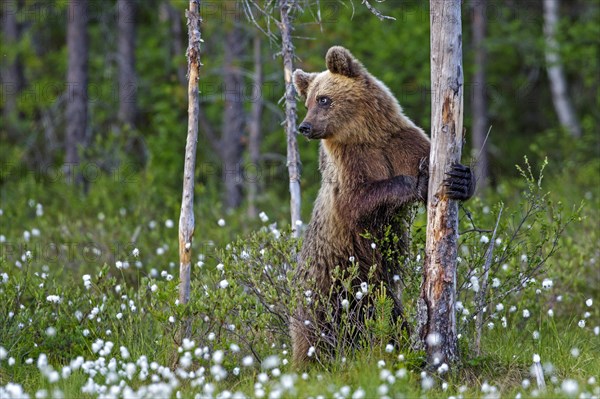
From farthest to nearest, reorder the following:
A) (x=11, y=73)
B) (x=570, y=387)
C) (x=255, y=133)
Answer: (x=11, y=73) < (x=255, y=133) < (x=570, y=387)

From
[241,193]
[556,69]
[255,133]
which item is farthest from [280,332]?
[556,69]

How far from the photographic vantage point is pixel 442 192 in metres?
6.03

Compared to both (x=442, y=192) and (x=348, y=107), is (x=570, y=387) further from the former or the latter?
(x=348, y=107)

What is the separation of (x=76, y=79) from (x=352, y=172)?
9135 mm

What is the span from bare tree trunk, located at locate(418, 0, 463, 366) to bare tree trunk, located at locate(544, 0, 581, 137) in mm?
10219

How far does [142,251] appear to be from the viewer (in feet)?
33.2

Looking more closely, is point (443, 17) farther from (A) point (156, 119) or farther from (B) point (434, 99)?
(A) point (156, 119)

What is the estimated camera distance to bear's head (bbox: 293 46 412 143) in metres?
7.05

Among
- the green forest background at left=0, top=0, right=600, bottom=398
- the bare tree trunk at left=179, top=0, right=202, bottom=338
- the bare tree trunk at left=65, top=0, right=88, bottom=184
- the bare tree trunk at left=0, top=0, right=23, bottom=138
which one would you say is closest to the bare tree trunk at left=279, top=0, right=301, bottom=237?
the green forest background at left=0, top=0, right=600, bottom=398

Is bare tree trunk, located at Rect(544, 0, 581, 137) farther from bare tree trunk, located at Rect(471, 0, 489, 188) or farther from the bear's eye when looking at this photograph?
the bear's eye

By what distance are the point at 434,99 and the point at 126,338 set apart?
3.11 meters

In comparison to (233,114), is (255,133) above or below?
below

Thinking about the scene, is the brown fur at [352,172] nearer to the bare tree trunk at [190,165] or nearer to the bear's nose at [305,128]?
the bear's nose at [305,128]

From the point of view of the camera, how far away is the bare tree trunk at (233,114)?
13.8 meters
